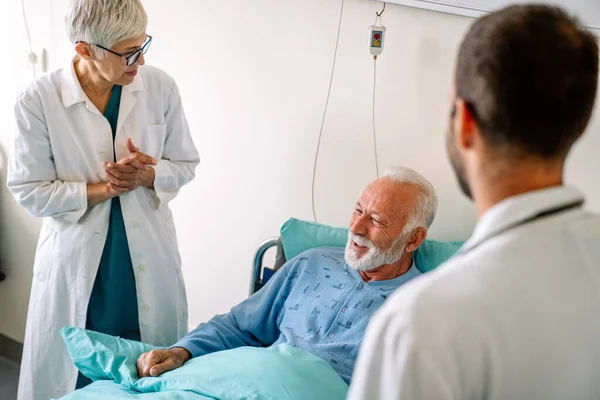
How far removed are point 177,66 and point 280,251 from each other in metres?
0.89

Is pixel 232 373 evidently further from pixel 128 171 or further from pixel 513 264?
pixel 513 264

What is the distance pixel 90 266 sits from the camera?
2.09 meters

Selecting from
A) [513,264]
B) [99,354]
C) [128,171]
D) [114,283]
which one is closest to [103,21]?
[128,171]

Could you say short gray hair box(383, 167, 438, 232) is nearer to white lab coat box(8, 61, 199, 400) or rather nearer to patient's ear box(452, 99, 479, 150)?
white lab coat box(8, 61, 199, 400)

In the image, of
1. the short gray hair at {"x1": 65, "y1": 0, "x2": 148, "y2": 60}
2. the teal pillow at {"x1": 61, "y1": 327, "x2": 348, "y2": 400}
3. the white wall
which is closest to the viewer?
the teal pillow at {"x1": 61, "y1": 327, "x2": 348, "y2": 400}

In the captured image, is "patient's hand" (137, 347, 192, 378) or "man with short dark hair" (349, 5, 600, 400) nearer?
"man with short dark hair" (349, 5, 600, 400)

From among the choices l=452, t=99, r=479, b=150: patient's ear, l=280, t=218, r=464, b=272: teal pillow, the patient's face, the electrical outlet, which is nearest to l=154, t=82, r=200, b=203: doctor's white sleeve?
l=280, t=218, r=464, b=272: teal pillow

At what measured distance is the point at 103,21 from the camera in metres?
1.86

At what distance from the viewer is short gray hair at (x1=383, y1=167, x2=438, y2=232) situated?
202 cm

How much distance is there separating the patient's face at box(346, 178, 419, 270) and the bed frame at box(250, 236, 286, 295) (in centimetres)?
36

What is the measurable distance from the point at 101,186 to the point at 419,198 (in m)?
0.95

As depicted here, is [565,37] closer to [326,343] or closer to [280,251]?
[326,343]

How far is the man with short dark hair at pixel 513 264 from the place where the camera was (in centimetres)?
76

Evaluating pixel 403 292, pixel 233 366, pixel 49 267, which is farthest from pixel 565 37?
pixel 49 267
